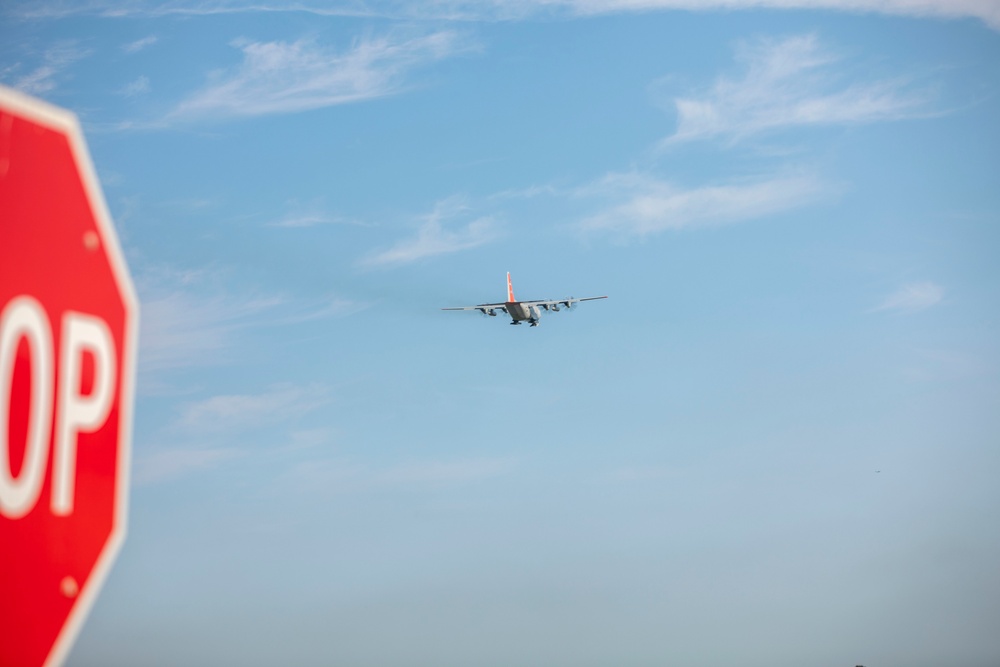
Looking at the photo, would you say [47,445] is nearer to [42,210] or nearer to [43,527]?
[43,527]

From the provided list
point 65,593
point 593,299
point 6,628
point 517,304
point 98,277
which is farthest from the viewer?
point 593,299

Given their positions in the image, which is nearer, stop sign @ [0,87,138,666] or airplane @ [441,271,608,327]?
stop sign @ [0,87,138,666]

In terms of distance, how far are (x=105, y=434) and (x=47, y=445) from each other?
360 mm

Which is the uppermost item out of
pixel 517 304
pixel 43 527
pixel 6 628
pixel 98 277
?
pixel 517 304

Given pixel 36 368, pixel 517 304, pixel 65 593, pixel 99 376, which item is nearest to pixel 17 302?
pixel 36 368

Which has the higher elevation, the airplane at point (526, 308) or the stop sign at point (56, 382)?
the airplane at point (526, 308)

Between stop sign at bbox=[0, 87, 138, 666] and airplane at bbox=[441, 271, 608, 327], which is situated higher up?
airplane at bbox=[441, 271, 608, 327]

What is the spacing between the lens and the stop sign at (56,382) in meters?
4.05

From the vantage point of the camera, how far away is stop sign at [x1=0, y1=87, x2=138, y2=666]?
13.3 ft

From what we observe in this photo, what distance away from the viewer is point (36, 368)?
13.5ft

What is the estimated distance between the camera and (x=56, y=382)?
428 cm

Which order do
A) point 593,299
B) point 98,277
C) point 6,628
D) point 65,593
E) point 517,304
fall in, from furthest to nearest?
point 593,299 < point 517,304 < point 98,277 < point 65,593 < point 6,628

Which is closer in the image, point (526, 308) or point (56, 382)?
point (56, 382)

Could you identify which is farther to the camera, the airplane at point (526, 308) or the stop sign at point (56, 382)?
the airplane at point (526, 308)
